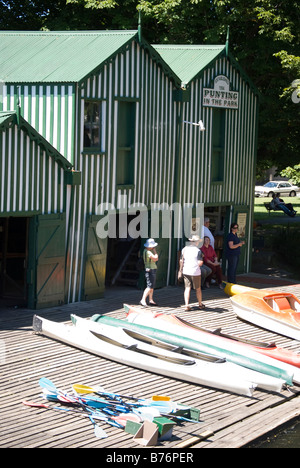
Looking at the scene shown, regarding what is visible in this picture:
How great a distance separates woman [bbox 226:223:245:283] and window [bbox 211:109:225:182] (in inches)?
82.3

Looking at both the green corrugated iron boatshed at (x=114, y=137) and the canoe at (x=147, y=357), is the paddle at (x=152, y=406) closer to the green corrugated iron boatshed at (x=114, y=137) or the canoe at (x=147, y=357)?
the canoe at (x=147, y=357)

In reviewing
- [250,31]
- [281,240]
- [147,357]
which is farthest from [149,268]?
[281,240]

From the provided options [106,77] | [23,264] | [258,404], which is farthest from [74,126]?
[258,404]

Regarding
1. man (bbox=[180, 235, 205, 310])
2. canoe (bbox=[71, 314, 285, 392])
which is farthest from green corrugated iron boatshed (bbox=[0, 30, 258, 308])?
canoe (bbox=[71, 314, 285, 392])

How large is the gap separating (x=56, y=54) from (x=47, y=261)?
5.27 m

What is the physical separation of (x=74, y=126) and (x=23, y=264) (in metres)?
3.94

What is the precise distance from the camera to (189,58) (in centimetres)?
2161

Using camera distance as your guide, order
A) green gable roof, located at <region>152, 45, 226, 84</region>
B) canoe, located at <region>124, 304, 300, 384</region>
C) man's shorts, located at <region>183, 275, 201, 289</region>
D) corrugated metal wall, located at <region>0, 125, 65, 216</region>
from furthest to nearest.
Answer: green gable roof, located at <region>152, 45, 226, 84</region>
man's shorts, located at <region>183, 275, 201, 289</region>
corrugated metal wall, located at <region>0, 125, 65, 216</region>
canoe, located at <region>124, 304, 300, 384</region>

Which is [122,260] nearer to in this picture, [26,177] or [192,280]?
[192,280]

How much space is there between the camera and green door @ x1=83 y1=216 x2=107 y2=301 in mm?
18000

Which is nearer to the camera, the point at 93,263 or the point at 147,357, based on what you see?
the point at 147,357

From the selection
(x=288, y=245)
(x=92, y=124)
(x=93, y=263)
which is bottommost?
(x=288, y=245)

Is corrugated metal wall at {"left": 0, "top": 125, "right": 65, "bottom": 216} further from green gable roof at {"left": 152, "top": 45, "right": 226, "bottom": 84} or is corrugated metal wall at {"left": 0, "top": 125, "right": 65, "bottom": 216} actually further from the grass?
the grass

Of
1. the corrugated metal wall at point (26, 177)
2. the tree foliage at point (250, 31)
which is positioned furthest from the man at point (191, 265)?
the tree foliage at point (250, 31)
